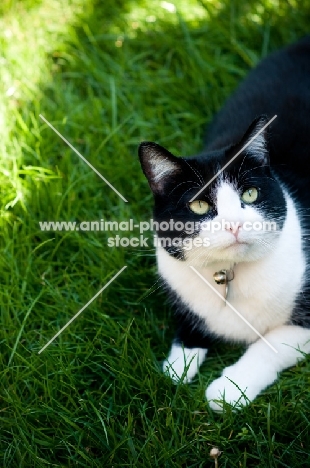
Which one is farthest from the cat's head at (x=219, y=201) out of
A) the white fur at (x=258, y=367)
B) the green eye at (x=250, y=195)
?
the white fur at (x=258, y=367)

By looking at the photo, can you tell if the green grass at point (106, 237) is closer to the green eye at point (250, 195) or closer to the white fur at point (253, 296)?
the white fur at point (253, 296)

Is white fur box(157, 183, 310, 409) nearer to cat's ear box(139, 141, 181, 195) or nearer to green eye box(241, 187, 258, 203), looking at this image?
green eye box(241, 187, 258, 203)

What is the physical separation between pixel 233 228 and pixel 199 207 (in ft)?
0.46

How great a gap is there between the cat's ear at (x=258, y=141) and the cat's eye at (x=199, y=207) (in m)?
0.19

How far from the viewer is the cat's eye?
1.65m

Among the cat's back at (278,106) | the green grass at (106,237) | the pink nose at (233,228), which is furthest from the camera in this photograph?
the cat's back at (278,106)

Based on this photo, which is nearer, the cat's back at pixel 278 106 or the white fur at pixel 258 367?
the white fur at pixel 258 367

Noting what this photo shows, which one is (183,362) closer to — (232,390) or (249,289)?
(232,390)

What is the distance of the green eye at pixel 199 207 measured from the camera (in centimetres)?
165

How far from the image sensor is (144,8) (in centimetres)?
295

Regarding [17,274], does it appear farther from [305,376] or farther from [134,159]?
[305,376]

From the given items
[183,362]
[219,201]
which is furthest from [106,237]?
[219,201]

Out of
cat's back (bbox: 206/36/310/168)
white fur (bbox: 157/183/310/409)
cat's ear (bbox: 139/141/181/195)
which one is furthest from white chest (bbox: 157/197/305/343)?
cat's back (bbox: 206/36/310/168)

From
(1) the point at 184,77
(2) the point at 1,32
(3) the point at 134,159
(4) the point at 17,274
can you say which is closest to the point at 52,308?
(4) the point at 17,274
